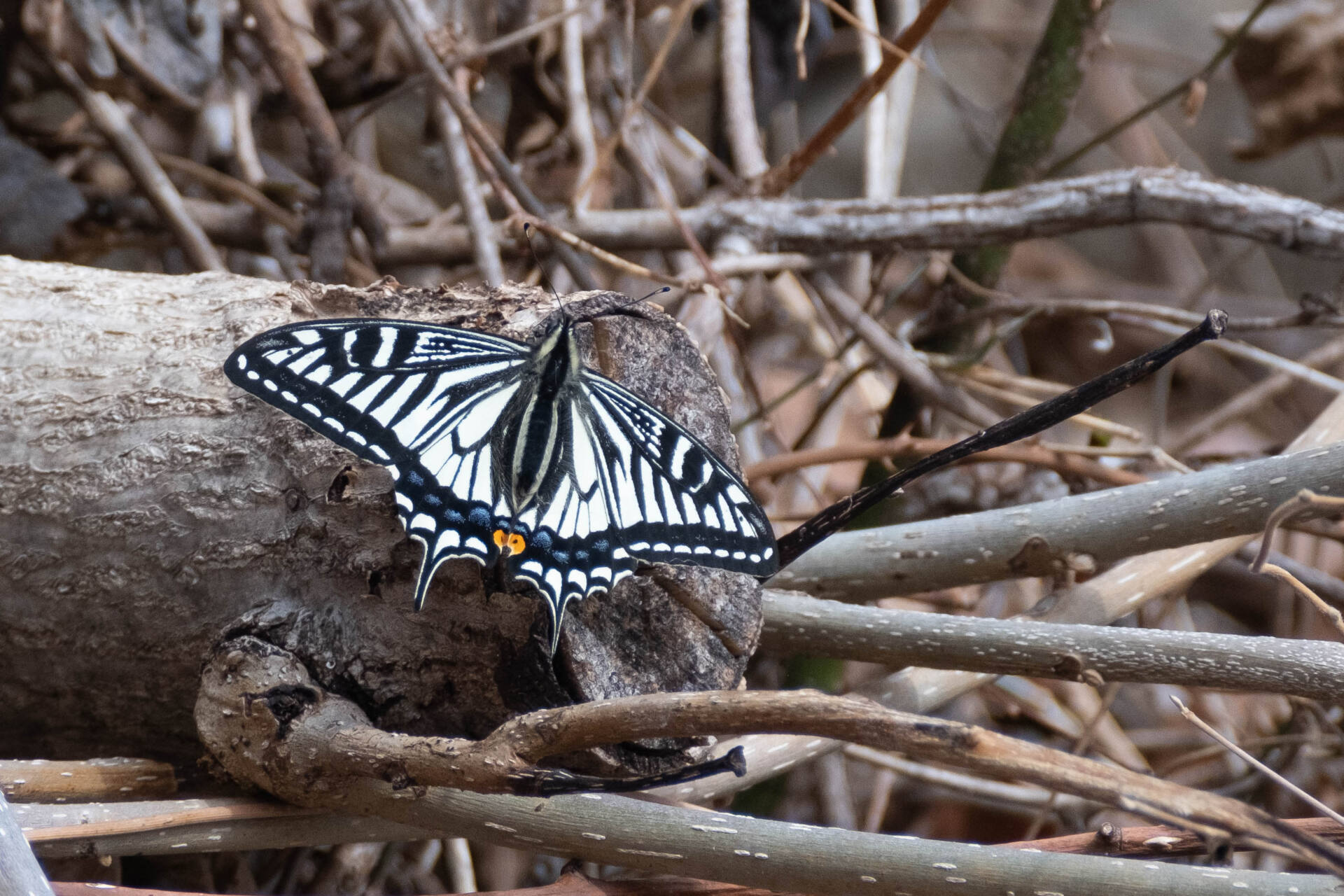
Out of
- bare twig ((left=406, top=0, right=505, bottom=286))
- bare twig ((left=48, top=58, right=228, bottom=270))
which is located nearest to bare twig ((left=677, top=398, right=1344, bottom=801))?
bare twig ((left=406, top=0, right=505, bottom=286))

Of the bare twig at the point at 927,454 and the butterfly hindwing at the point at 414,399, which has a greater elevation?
the bare twig at the point at 927,454

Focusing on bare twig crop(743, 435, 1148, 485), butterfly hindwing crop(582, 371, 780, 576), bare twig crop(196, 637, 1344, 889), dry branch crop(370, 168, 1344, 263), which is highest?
dry branch crop(370, 168, 1344, 263)

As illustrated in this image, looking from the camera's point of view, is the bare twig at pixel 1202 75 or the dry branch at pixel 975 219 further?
the bare twig at pixel 1202 75

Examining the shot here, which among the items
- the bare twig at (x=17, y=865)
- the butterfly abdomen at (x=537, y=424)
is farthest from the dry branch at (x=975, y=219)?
the bare twig at (x=17, y=865)

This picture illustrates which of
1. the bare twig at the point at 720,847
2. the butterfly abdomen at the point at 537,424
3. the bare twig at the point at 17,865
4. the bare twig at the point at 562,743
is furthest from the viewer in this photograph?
the butterfly abdomen at the point at 537,424

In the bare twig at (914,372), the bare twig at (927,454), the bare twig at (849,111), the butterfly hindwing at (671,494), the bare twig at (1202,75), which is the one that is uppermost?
the bare twig at (1202,75)

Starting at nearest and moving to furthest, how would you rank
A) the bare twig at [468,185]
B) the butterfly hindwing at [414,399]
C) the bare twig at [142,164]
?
the butterfly hindwing at [414,399], the bare twig at [468,185], the bare twig at [142,164]

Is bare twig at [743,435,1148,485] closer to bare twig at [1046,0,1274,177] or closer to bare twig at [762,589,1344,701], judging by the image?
bare twig at [762,589,1344,701]

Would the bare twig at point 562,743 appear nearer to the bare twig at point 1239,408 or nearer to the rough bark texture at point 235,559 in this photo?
Answer: the rough bark texture at point 235,559

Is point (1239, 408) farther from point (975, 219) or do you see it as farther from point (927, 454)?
point (927, 454)

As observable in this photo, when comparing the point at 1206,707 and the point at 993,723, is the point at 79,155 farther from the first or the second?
the point at 1206,707
